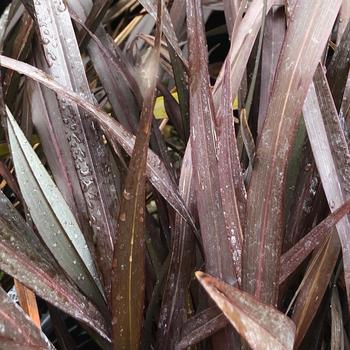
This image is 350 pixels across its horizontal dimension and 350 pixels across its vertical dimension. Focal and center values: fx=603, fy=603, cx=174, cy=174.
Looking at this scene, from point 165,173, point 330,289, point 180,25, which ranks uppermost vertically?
point 180,25

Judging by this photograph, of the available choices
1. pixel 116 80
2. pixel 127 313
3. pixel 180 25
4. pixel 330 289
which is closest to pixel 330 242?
pixel 330 289

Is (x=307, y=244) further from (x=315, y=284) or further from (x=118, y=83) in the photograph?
(x=118, y=83)

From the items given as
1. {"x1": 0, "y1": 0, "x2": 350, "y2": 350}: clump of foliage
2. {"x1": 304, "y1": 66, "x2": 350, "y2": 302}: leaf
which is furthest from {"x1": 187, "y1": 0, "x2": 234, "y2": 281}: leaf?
{"x1": 304, "y1": 66, "x2": 350, "y2": 302}: leaf

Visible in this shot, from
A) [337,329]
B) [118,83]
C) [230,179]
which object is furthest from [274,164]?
[118,83]

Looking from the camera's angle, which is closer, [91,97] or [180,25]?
[91,97]

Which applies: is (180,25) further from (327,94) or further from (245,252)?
(245,252)

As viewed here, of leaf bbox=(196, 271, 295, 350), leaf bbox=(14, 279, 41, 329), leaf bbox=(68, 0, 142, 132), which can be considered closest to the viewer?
leaf bbox=(196, 271, 295, 350)

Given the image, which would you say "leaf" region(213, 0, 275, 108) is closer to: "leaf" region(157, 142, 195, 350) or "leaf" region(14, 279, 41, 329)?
"leaf" region(157, 142, 195, 350)
